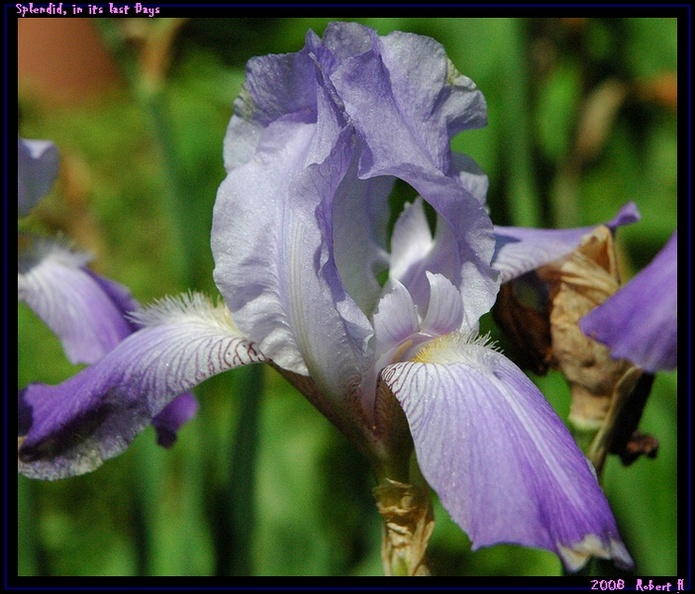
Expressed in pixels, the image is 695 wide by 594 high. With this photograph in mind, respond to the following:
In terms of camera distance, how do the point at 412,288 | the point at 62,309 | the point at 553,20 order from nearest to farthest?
the point at 412,288 < the point at 62,309 < the point at 553,20

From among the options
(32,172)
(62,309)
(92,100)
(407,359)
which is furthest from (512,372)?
(92,100)

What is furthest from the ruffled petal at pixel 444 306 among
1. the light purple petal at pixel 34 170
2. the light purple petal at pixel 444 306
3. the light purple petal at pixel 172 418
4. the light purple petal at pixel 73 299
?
the light purple petal at pixel 34 170

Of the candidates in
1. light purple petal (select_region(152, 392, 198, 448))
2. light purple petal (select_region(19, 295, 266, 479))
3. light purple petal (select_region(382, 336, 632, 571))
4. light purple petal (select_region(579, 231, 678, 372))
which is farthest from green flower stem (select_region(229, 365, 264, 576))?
light purple petal (select_region(579, 231, 678, 372))

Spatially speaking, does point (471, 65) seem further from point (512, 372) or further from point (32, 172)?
point (512, 372)

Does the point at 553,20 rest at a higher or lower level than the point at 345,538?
higher

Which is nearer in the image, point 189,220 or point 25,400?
point 25,400

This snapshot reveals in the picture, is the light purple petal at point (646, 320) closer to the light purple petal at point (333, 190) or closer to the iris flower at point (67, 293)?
the light purple petal at point (333, 190)
